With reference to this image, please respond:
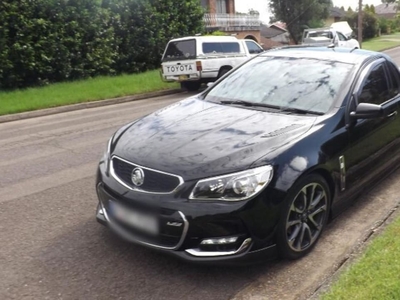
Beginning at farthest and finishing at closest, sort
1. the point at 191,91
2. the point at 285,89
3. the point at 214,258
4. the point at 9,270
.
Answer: the point at 191,91
the point at 285,89
the point at 9,270
the point at 214,258

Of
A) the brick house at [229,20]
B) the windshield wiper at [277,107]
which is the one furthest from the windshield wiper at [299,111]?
the brick house at [229,20]

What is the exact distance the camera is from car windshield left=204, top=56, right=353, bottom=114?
14.1ft

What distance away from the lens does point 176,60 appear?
1559 cm

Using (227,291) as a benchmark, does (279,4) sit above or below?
above

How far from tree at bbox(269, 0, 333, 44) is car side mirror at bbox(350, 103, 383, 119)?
134 ft

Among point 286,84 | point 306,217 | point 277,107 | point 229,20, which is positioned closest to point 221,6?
point 229,20

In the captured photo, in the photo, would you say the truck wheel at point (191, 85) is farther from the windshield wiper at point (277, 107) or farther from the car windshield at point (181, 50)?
the windshield wiper at point (277, 107)

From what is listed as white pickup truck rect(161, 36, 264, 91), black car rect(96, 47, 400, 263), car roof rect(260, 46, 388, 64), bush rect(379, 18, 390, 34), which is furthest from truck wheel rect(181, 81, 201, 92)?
bush rect(379, 18, 390, 34)

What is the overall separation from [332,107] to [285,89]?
546 mm

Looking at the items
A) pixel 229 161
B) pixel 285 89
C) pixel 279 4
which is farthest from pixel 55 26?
pixel 279 4

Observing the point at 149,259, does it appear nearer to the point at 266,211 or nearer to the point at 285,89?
the point at 266,211

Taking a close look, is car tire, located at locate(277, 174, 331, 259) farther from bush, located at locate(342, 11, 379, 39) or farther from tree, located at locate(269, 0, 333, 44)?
bush, located at locate(342, 11, 379, 39)

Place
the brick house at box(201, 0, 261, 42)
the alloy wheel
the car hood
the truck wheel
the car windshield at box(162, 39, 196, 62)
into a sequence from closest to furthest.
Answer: the car hood → the alloy wheel → the car windshield at box(162, 39, 196, 62) → the truck wheel → the brick house at box(201, 0, 261, 42)

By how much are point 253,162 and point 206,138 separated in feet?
1.64
